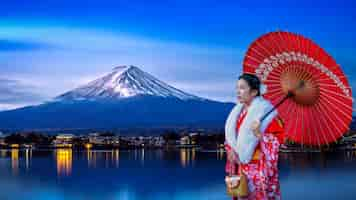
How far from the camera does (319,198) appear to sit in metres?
13.2

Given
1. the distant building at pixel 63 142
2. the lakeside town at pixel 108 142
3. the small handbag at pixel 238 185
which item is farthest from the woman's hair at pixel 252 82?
the distant building at pixel 63 142

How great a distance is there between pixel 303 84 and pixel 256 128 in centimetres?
71

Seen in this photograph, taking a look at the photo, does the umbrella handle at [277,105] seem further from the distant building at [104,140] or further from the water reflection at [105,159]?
the distant building at [104,140]

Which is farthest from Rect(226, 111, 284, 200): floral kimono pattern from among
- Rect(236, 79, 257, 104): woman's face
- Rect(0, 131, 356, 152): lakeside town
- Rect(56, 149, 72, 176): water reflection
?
Rect(0, 131, 356, 152): lakeside town

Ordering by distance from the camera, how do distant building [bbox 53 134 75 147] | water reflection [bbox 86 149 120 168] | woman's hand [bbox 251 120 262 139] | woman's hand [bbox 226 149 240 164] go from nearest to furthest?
woman's hand [bbox 251 120 262 139], woman's hand [bbox 226 149 240 164], water reflection [bbox 86 149 120 168], distant building [bbox 53 134 75 147]

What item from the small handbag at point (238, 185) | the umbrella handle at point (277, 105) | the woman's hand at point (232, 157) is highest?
the umbrella handle at point (277, 105)

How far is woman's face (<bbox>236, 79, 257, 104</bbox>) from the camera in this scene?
362 centimetres

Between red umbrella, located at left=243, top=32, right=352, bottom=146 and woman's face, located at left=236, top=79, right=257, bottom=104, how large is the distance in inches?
13.8

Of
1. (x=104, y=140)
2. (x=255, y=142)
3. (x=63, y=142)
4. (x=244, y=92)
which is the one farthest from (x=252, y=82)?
(x=104, y=140)

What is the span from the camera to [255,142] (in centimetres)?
355

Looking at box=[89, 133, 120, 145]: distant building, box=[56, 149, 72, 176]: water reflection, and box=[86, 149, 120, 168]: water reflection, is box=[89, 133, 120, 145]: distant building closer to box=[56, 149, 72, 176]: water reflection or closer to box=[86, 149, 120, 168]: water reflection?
box=[86, 149, 120, 168]: water reflection

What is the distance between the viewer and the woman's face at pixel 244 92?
362cm

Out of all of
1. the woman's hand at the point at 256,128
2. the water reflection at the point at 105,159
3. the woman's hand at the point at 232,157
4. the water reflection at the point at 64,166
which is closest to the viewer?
the woman's hand at the point at 256,128

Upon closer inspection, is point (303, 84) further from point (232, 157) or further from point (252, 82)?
point (232, 157)
